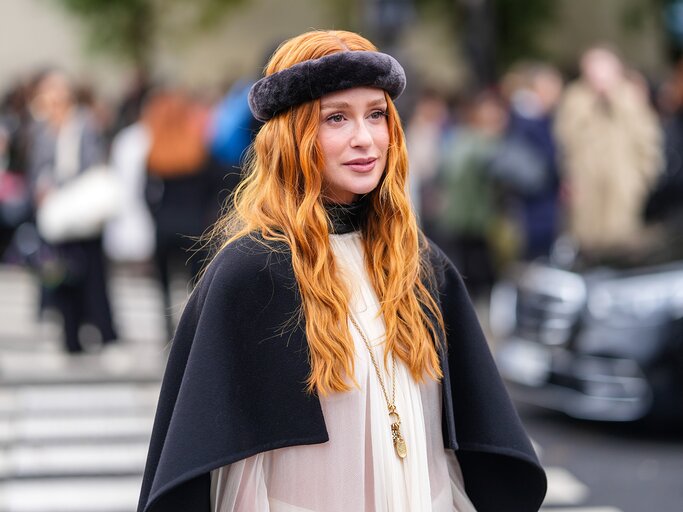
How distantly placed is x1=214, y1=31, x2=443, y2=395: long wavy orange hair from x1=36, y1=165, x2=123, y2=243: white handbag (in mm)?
7020

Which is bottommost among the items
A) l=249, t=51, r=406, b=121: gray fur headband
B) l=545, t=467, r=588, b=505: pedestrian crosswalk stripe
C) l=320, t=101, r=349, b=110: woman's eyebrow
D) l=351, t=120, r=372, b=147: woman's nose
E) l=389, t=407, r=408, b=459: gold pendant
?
l=545, t=467, r=588, b=505: pedestrian crosswalk stripe

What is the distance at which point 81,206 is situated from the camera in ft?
33.1

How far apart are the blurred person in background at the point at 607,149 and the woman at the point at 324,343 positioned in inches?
339

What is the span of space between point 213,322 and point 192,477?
32 cm

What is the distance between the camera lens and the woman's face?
3049 millimetres

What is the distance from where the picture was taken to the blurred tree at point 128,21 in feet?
99.5

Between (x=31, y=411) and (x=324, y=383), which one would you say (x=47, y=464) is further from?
(x=324, y=383)

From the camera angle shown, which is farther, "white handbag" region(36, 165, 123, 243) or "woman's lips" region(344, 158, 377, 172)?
"white handbag" region(36, 165, 123, 243)

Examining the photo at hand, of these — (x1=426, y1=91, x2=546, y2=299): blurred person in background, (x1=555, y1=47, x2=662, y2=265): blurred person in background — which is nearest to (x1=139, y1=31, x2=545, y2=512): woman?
(x1=555, y1=47, x2=662, y2=265): blurred person in background

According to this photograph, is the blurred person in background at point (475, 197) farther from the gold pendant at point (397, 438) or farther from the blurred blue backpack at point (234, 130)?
the gold pendant at point (397, 438)

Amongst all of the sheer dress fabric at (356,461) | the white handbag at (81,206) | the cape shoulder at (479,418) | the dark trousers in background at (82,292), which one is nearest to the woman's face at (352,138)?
the sheer dress fabric at (356,461)

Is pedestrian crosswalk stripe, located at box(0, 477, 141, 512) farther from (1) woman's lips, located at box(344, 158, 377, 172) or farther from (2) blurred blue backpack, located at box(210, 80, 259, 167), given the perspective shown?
(1) woman's lips, located at box(344, 158, 377, 172)

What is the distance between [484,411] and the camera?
3.19 m

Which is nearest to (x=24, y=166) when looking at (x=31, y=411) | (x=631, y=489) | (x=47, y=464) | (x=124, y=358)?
(x=124, y=358)
